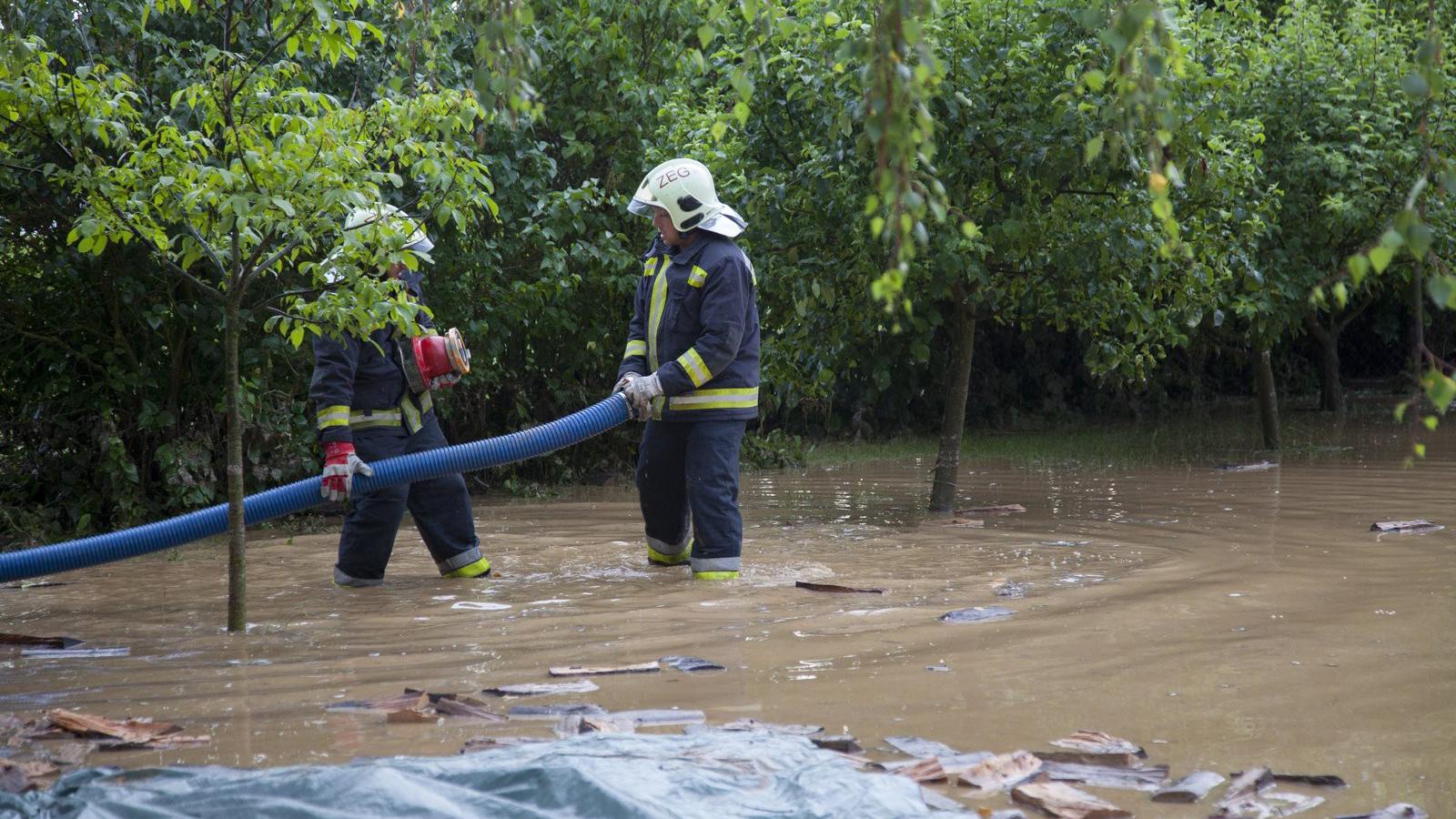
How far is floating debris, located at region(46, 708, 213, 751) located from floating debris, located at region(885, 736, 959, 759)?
193cm

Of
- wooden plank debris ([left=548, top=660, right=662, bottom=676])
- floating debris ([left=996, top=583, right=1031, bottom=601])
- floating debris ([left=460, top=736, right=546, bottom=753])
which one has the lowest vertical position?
floating debris ([left=460, top=736, right=546, bottom=753])

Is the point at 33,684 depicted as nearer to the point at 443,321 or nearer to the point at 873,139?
the point at 873,139

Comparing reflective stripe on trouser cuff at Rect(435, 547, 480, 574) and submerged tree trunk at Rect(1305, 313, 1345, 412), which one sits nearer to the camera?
reflective stripe on trouser cuff at Rect(435, 547, 480, 574)

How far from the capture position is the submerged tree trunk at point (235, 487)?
555 cm

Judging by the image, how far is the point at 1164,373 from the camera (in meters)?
19.8

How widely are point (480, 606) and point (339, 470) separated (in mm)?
869

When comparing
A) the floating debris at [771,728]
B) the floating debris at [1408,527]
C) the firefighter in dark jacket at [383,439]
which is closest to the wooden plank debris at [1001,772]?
the floating debris at [771,728]

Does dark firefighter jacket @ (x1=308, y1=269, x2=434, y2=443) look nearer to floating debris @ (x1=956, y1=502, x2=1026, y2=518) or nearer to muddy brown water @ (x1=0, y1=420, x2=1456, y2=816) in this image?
muddy brown water @ (x1=0, y1=420, x2=1456, y2=816)

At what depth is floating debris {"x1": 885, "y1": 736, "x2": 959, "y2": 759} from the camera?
3.68 m

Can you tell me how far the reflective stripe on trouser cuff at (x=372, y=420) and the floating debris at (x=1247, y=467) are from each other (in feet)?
25.6

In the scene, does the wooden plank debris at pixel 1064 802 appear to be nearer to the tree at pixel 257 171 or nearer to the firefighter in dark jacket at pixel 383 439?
the tree at pixel 257 171

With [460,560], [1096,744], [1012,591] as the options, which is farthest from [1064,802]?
[460,560]

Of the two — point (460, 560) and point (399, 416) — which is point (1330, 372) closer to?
point (460, 560)

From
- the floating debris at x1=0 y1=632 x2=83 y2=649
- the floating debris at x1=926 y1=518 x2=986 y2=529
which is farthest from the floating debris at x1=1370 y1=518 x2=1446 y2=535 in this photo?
the floating debris at x1=0 y1=632 x2=83 y2=649
